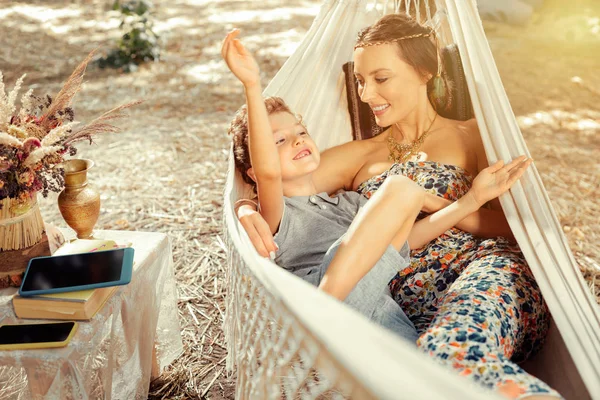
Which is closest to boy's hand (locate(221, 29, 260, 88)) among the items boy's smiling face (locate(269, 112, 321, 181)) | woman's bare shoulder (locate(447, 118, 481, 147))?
boy's smiling face (locate(269, 112, 321, 181))

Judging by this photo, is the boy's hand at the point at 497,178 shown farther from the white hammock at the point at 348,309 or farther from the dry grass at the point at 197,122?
the dry grass at the point at 197,122

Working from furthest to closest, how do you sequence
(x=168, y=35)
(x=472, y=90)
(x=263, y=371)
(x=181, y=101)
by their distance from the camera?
(x=168, y=35), (x=181, y=101), (x=472, y=90), (x=263, y=371)

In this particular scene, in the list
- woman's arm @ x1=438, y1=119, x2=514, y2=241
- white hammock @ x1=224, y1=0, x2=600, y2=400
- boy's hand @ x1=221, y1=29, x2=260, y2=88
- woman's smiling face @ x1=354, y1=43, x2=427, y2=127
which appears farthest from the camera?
woman's smiling face @ x1=354, y1=43, x2=427, y2=127

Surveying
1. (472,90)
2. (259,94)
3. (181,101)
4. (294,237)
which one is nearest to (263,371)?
(294,237)

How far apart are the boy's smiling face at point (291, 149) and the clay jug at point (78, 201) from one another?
51cm

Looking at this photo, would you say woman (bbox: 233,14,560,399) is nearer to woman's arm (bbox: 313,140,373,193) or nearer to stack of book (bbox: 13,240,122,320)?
woman's arm (bbox: 313,140,373,193)

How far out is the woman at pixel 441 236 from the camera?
1.11 metres

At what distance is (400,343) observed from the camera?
810 millimetres

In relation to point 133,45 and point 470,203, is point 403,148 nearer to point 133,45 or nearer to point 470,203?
point 470,203

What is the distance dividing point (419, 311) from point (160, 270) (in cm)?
72

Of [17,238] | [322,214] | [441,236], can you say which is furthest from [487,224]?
[17,238]

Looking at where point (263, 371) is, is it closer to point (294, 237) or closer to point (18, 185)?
point (294, 237)

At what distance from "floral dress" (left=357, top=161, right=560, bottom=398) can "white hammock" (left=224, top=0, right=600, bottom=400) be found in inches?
2.6

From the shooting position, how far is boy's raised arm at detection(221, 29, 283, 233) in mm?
1338
